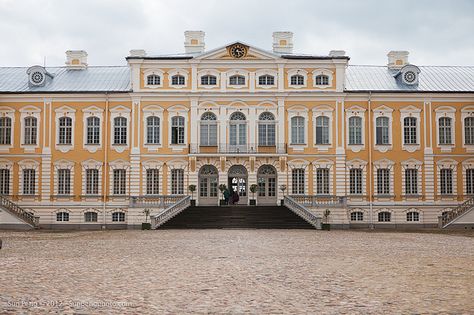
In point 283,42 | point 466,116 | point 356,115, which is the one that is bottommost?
point 466,116

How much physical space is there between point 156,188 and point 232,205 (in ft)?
18.4

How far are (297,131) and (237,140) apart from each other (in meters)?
4.26

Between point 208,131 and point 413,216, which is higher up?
point 208,131

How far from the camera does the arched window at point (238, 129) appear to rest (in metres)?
44.9

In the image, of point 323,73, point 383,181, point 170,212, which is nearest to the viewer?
point 170,212

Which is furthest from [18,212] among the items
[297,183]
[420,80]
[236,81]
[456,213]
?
[420,80]

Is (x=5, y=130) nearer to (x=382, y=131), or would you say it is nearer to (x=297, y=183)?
(x=297, y=183)

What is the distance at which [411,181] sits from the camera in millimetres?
44531

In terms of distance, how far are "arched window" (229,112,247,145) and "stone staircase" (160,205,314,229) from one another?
5.27m

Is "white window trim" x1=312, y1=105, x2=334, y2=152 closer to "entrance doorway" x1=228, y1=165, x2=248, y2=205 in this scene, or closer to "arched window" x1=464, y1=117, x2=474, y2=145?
"entrance doorway" x1=228, y1=165, x2=248, y2=205

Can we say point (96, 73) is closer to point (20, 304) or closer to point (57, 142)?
point (57, 142)

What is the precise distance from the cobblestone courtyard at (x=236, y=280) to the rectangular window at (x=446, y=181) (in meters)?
24.0

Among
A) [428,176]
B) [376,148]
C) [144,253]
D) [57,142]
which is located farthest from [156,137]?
[144,253]

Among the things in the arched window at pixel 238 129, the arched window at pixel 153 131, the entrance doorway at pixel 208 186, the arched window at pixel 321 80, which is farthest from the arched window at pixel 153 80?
the arched window at pixel 321 80
